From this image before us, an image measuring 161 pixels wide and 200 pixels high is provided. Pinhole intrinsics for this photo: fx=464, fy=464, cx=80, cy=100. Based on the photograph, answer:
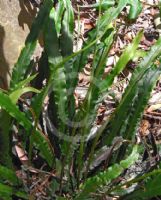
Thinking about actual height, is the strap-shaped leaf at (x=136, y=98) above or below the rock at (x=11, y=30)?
below

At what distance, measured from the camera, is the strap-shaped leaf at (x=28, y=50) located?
1.41 metres

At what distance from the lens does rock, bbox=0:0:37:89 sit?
1.72m

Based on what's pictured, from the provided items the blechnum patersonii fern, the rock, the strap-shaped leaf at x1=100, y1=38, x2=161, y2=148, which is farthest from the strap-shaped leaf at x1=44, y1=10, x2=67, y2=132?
the rock

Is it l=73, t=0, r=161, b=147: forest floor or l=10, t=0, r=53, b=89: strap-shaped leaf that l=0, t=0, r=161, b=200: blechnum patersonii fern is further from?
l=73, t=0, r=161, b=147: forest floor

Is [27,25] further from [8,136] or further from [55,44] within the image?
[8,136]

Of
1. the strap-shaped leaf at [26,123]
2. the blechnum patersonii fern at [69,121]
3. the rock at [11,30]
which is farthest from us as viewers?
the rock at [11,30]

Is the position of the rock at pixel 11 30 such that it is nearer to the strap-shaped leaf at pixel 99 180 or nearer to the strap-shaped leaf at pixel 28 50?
the strap-shaped leaf at pixel 28 50

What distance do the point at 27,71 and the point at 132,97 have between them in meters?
0.34

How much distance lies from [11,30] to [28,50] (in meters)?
0.42

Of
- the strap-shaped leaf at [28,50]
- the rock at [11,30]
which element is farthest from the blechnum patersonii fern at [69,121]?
the rock at [11,30]

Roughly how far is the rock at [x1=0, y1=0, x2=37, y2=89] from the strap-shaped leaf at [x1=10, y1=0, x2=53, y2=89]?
25 cm

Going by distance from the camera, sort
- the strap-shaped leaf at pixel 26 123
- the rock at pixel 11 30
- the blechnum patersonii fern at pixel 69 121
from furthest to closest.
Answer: the rock at pixel 11 30, the blechnum patersonii fern at pixel 69 121, the strap-shaped leaf at pixel 26 123

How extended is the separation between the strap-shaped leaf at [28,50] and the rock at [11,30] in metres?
0.25

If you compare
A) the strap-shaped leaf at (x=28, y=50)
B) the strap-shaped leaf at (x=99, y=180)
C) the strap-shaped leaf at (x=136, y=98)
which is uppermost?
the strap-shaped leaf at (x=28, y=50)
